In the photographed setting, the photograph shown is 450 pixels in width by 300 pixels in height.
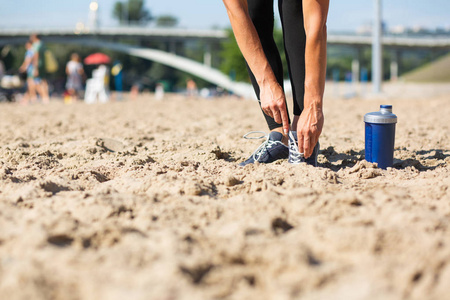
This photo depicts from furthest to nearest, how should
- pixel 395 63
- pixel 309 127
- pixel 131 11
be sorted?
pixel 131 11 → pixel 395 63 → pixel 309 127

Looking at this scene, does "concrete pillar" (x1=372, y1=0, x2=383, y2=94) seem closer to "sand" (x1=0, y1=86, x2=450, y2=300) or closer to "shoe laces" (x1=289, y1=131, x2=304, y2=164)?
"sand" (x1=0, y1=86, x2=450, y2=300)

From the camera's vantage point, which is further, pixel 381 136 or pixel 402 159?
pixel 402 159

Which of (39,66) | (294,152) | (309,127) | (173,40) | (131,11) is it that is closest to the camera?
(309,127)

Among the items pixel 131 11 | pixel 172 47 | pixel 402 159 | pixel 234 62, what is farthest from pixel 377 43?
pixel 131 11

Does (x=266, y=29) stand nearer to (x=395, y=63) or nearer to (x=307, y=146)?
(x=307, y=146)

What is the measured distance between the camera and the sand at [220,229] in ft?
3.00

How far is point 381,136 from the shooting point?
6.59 feet

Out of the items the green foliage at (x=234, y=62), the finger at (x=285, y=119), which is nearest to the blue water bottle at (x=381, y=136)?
the finger at (x=285, y=119)

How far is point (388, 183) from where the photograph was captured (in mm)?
1743

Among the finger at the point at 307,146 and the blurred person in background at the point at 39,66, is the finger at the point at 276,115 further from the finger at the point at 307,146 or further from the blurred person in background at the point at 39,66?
the blurred person in background at the point at 39,66

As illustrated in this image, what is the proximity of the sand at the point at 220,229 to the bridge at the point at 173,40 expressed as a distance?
27.4 metres

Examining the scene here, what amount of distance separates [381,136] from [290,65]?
562 millimetres

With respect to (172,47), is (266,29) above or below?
above

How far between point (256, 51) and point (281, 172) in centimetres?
62
